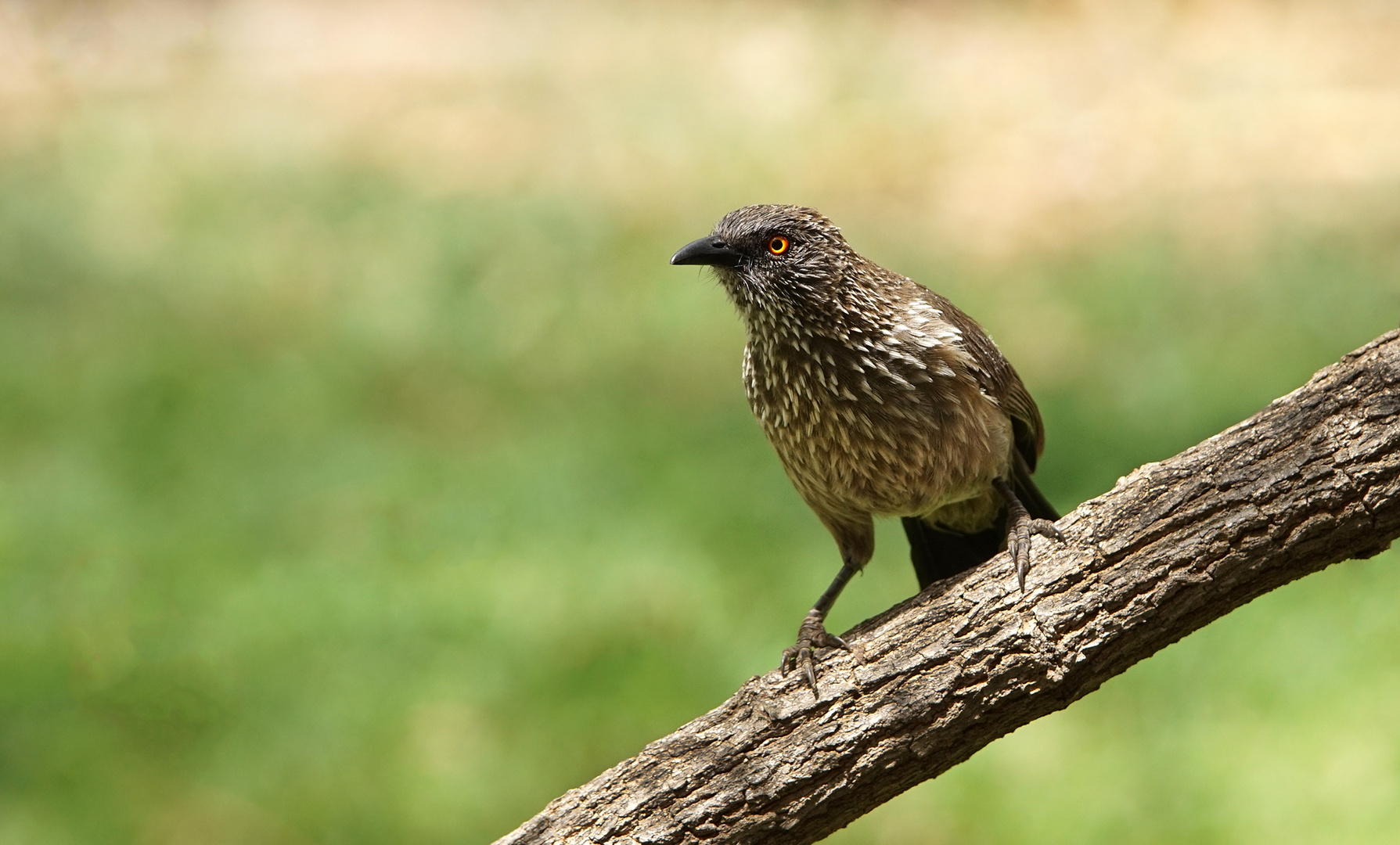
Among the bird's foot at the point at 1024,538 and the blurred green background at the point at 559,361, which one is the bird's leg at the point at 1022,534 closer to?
the bird's foot at the point at 1024,538

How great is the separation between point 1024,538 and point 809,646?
0.71 meters

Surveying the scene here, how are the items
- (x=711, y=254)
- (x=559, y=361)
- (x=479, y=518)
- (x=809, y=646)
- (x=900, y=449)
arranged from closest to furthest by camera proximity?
(x=809, y=646), (x=900, y=449), (x=711, y=254), (x=479, y=518), (x=559, y=361)

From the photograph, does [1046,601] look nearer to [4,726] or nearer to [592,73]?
[4,726]

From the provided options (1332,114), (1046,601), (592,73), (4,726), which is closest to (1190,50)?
(1332,114)

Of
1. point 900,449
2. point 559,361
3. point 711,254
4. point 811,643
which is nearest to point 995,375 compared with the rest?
point 900,449

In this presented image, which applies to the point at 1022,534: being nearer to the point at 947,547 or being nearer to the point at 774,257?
the point at 947,547

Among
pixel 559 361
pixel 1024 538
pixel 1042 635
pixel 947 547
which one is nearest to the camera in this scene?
pixel 1042 635

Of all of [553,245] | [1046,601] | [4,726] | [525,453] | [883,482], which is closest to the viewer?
[1046,601]

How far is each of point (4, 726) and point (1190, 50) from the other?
971 cm

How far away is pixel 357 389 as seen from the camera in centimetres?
851

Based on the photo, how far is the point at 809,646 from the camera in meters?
3.96

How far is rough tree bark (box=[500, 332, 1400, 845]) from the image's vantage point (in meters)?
3.35

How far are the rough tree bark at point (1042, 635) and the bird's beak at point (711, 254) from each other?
143 cm

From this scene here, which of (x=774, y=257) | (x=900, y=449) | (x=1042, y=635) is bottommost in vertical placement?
(x=1042, y=635)
